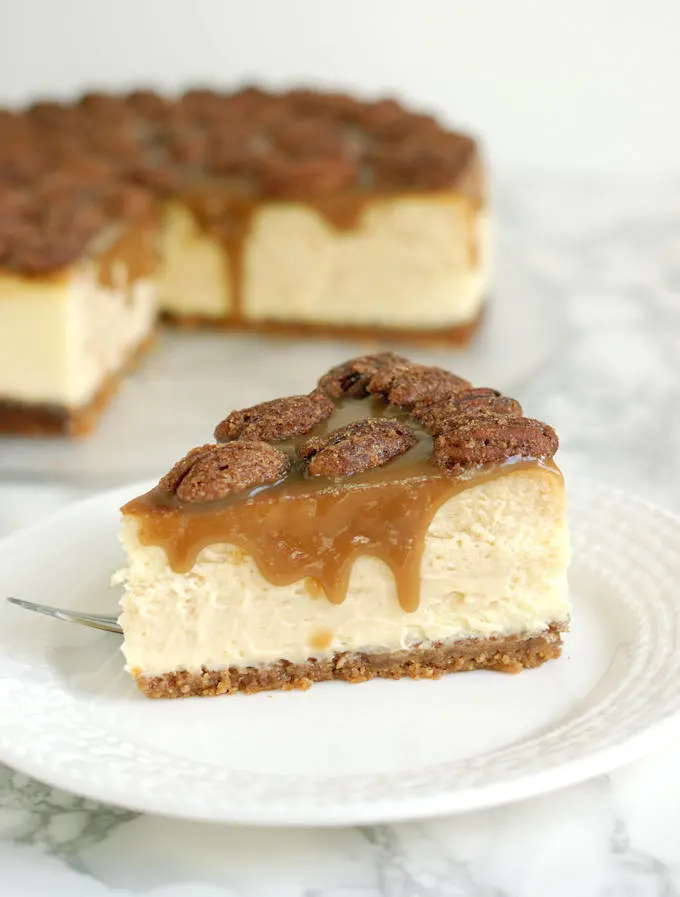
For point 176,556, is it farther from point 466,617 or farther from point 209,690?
point 466,617

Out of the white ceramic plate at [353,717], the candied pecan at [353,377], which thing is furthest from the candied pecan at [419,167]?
the white ceramic plate at [353,717]

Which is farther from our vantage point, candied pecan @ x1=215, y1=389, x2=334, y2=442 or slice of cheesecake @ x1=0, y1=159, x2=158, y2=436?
slice of cheesecake @ x1=0, y1=159, x2=158, y2=436

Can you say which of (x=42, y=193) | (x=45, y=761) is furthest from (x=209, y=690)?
(x=42, y=193)

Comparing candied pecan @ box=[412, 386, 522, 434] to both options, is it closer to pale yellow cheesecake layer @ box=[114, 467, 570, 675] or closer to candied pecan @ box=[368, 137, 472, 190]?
pale yellow cheesecake layer @ box=[114, 467, 570, 675]

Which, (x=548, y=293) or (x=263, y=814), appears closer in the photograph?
(x=263, y=814)

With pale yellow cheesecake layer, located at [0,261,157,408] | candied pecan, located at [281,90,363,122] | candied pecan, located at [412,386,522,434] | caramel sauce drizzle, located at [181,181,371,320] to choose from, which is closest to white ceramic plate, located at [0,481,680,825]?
candied pecan, located at [412,386,522,434]

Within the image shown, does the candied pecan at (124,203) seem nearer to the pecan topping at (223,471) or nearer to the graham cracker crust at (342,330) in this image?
the graham cracker crust at (342,330)

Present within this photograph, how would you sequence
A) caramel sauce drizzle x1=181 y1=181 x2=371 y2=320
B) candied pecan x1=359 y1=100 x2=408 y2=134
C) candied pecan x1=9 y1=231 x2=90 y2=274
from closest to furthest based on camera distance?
candied pecan x1=9 y1=231 x2=90 y2=274 < caramel sauce drizzle x1=181 y1=181 x2=371 y2=320 < candied pecan x1=359 y1=100 x2=408 y2=134
